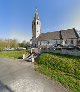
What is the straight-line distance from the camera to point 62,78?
18094 mm

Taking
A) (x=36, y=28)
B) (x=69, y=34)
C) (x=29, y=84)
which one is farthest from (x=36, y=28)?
(x=29, y=84)

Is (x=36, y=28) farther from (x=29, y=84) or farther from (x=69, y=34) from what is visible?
A: (x=29, y=84)

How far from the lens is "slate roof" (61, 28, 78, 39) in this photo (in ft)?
175

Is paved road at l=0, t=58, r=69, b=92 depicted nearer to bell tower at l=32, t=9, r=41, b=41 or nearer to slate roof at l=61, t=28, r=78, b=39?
slate roof at l=61, t=28, r=78, b=39

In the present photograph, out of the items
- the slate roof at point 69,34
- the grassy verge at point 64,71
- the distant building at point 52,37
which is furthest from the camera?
the distant building at point 52,37

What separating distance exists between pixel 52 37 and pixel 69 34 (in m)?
7.72

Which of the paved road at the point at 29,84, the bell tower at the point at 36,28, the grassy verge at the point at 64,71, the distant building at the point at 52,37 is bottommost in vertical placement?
the paved road at the point at 29,84

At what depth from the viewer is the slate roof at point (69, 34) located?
53.3 meters

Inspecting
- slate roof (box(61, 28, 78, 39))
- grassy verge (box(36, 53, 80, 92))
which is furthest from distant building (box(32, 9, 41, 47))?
grassy verge (box(36, 53, 80, 92))

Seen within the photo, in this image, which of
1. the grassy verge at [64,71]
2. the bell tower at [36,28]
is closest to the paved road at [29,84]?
the grassy verge at [64,71]

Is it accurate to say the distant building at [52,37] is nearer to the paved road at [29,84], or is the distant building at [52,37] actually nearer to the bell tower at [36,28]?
the bell tower at [36,28]

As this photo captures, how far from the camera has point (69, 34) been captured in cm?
5506

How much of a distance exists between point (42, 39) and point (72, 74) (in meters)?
44.8

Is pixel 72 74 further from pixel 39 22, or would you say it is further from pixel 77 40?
pixel 39 22
